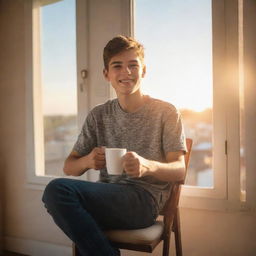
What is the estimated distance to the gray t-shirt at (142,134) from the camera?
1.38 metres

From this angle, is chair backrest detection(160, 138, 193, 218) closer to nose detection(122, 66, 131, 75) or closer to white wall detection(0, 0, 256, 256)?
nose detection(122, 66, 131, 75)

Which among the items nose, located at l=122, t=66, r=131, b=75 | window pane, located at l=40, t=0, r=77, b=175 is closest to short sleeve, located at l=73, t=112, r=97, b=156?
nose, located at l=122, t=66, r=131, b=75

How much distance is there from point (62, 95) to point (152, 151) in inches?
51.4

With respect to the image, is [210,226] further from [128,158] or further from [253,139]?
[128,158]

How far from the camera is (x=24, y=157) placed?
2453 mm

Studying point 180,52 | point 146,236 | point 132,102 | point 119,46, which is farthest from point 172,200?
point 180,52

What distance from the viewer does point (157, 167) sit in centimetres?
125

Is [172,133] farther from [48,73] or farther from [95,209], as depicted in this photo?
[48,73]

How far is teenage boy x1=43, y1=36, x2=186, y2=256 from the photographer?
1160mm

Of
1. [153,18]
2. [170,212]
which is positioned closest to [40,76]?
[153,18]

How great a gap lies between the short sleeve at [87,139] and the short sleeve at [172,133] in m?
0.38

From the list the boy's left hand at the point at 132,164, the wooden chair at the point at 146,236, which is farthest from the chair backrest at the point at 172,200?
the boy's left hand at the point at 132,164

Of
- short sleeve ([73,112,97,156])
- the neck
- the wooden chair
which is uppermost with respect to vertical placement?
the neck

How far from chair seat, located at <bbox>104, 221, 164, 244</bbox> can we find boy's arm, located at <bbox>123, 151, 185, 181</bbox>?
0.23 m
